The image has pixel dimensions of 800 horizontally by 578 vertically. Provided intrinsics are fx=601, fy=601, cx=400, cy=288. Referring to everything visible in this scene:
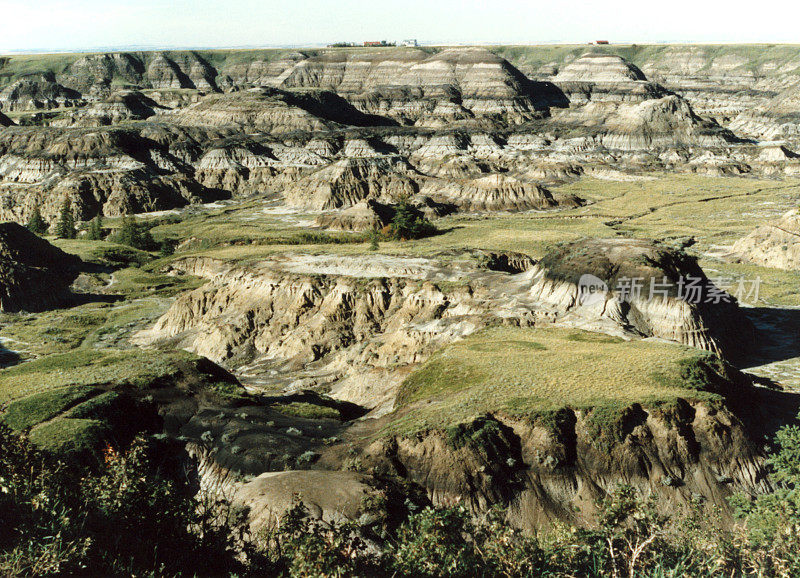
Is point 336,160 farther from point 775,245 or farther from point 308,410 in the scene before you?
point 308,410

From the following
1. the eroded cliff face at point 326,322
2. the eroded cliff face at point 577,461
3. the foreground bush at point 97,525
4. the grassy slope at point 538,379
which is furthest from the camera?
the eroded cliff face at point 326,322

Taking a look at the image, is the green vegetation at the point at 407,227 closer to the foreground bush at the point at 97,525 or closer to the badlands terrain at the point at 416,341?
the badlands terrain at the point at 416,341

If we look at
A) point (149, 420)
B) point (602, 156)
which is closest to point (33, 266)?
point (149, 420)

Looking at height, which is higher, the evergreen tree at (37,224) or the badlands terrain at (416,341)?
the badlands terrain at (416,341)

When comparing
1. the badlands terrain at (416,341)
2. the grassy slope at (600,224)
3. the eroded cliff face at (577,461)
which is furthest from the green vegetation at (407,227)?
the eroded cliff face at (577,461)

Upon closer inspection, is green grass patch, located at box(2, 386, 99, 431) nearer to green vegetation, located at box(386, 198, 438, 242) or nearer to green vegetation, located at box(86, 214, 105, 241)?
green vegetation, located at box(386, 198, 438, 242)

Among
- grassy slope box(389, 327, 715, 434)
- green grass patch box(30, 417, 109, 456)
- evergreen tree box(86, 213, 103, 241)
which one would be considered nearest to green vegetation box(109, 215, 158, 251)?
evergreen tree box(86, 213, 103, 241)
